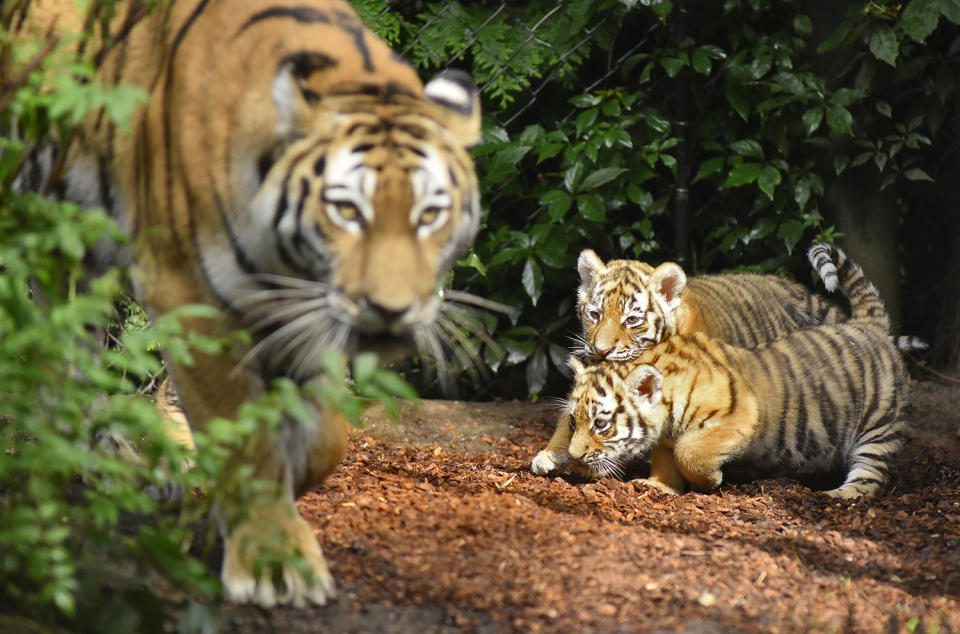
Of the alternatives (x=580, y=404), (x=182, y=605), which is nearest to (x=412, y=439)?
(x=580, y=404)

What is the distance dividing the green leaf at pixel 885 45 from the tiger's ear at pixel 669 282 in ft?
4.29

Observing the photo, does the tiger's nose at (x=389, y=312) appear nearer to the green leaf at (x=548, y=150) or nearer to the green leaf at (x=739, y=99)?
the green leaf at (x=548, y=150)

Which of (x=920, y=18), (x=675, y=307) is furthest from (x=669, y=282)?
(x=920, y=18)

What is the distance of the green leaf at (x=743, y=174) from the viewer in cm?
495

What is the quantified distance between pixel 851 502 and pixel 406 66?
2312 mm

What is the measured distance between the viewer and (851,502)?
3.97 meters

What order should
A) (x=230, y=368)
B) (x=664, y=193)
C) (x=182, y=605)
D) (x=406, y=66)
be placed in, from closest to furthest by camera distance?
(x=182, y=605) < (x=230, y=368) < (x=406, y=66) < (x=664, y=193)

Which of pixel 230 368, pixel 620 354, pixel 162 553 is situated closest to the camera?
pixel 162 553

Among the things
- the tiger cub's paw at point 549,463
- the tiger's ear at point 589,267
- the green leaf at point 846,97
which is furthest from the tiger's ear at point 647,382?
the green leaf at point 846,97

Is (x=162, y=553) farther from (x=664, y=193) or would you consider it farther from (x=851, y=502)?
(x=664, y=193)

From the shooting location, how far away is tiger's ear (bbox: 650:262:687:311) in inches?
176

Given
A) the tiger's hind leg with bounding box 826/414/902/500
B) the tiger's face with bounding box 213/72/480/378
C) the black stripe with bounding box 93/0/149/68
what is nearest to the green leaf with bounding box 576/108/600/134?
the tiger's hind leg with bounding box 826/414/902/500

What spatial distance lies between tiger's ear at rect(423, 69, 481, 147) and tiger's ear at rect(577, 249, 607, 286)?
6.11 feet

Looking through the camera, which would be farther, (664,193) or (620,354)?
(664,193)
